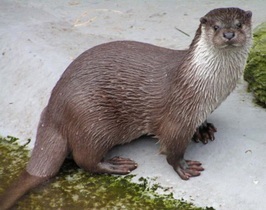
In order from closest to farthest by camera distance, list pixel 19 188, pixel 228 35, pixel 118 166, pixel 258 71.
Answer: pixel 228 35 < pixel 19 188 < pixel 118 166 < pixel 258 71

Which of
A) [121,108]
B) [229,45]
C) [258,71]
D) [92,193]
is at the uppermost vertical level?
[229,45]

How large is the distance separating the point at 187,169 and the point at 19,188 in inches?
29.5

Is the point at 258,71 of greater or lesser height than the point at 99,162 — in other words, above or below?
above

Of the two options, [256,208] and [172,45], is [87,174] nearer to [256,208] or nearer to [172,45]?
[256,208]

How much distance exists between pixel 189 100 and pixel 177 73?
0.13 m

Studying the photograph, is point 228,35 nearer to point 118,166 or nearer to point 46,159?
point 118,166

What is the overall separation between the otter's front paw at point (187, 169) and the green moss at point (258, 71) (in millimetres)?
554

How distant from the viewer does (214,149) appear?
3.36 m

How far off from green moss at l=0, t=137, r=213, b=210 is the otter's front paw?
112 mm

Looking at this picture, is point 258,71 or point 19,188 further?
point 258,71

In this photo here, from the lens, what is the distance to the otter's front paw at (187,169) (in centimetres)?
323

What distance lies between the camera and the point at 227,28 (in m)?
2.99

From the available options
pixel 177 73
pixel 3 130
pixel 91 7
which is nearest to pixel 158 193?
pixel 177 73

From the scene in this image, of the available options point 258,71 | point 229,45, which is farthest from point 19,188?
point 258,71
